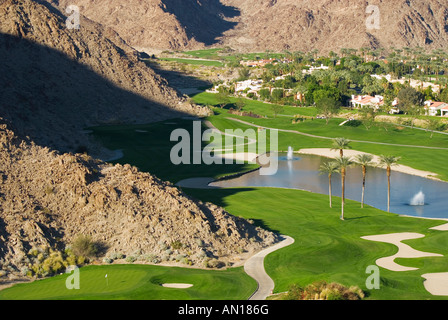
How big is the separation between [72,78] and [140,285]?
96.5 metres

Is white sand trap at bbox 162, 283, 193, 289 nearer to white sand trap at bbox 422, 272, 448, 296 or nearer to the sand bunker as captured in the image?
white sand trap at bbox 422, 272, 448, 296

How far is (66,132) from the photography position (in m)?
98.7

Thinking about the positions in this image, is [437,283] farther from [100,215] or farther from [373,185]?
[373,185]

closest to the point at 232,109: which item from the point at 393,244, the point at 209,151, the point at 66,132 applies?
the point at 209,151

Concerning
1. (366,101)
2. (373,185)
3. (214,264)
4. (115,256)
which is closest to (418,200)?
(373,185)

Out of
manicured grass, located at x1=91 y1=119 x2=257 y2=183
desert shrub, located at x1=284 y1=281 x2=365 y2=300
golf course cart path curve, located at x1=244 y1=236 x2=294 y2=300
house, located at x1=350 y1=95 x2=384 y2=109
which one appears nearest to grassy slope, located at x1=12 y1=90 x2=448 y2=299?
manicured grass, located at x1=91 y1=119 x2=257 y2=183

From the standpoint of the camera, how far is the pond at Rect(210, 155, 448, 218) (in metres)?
75.1

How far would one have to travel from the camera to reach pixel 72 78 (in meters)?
132

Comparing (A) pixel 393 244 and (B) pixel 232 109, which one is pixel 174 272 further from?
(B) pixel 232 109

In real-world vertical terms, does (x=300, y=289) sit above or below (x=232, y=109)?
below

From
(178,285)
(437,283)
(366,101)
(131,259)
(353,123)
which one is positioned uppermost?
(366,101)

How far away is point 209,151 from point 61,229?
6014 cm

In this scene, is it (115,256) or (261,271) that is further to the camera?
(115,256)

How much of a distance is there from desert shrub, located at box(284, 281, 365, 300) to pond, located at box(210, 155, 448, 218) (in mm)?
34878
